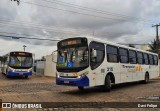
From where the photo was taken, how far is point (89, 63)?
13.8 m

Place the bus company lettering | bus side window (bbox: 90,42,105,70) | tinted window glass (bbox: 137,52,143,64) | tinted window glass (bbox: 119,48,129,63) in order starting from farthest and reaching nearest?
tinted window glass (bbox: 137,52,143,64) → the bus company lettering → tinted window glass (bbox: 119,48,129,63) → bus side window (bbox: 90,42,105,70)

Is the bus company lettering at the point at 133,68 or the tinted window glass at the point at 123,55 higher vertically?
the tinted window glass at the point at 123,55

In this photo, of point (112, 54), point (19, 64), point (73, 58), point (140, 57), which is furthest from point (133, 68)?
point (19, 64)

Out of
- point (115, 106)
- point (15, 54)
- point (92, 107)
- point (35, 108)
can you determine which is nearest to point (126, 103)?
point (115, 106)

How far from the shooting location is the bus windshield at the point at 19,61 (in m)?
28.4

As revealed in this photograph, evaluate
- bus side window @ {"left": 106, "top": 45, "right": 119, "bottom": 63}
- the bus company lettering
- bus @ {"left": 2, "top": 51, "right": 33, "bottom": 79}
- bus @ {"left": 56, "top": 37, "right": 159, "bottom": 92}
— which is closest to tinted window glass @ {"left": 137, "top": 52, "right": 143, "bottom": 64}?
the bus company lettering

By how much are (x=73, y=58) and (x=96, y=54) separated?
1.33 metres

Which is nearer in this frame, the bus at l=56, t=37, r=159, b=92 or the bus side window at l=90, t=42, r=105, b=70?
the bus at l=56, t=37, r=159, b=92

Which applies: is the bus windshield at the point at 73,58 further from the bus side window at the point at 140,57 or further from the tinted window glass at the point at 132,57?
the bus side window at the point at 140,57

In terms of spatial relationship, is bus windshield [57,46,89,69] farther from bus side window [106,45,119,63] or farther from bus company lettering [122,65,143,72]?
bus company lettering [122,65,143,72]

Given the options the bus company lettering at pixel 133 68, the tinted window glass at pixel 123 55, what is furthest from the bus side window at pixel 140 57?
the tinted window glass at pixel 123 55

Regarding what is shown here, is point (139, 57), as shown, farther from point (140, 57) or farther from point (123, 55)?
point (123, 55)

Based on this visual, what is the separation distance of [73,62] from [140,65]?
9063mm

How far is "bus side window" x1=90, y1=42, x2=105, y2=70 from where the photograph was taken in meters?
13.9
